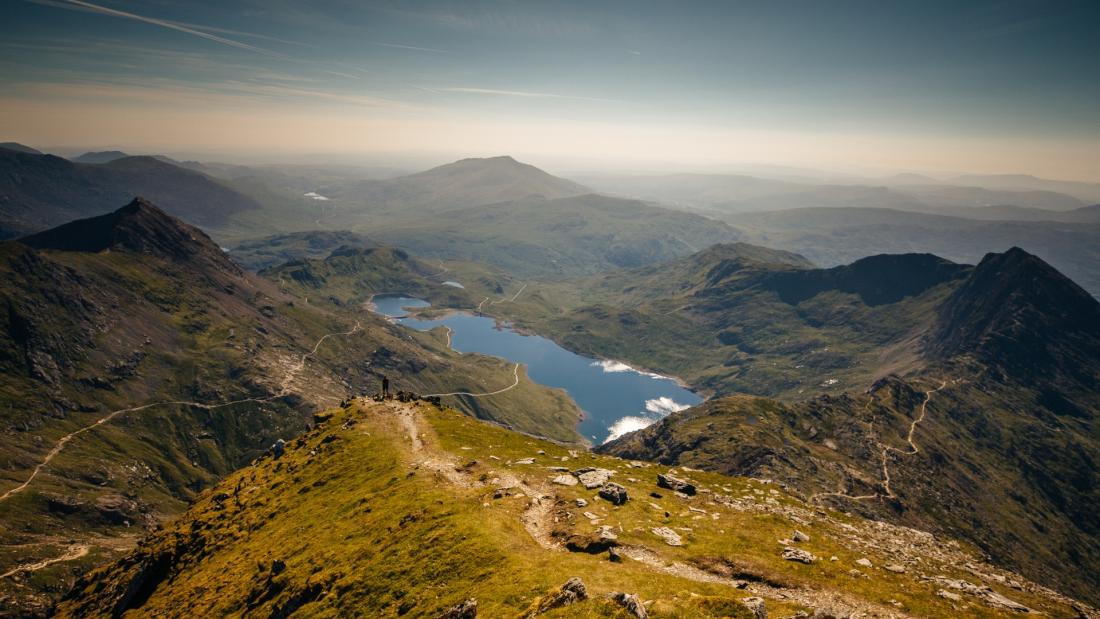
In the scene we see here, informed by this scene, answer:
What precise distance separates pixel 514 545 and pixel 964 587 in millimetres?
44353

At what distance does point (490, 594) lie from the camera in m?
36.7

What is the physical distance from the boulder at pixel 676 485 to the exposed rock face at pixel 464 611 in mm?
42013

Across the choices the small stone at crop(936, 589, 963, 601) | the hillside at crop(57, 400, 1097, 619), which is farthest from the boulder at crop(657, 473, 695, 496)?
the small stone at crop(936, 589, 963, 601)

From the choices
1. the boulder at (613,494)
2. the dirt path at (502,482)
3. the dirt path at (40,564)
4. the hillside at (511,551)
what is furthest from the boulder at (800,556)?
the dirt path at (40,564)

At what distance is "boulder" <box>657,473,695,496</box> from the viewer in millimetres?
69875

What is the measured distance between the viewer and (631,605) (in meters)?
29.7

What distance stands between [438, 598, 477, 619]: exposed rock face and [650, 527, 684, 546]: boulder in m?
22.1

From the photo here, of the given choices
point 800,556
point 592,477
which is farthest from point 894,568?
point 592,477

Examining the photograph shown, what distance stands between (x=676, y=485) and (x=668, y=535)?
21383 mm

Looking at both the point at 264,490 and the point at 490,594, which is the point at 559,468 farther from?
the point at 264,490

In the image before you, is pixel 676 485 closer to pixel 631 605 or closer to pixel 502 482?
pixel 502 482

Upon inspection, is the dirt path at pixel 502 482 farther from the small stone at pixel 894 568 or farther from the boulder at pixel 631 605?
the small stone at pixel 894 568

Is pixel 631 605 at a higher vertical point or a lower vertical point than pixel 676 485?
higher

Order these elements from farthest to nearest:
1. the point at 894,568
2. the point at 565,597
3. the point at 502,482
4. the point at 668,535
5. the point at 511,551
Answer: the point at 502,482 < the point at 668,535 < the point at 894,568 < the point at 511,551 < the point at 565,597
